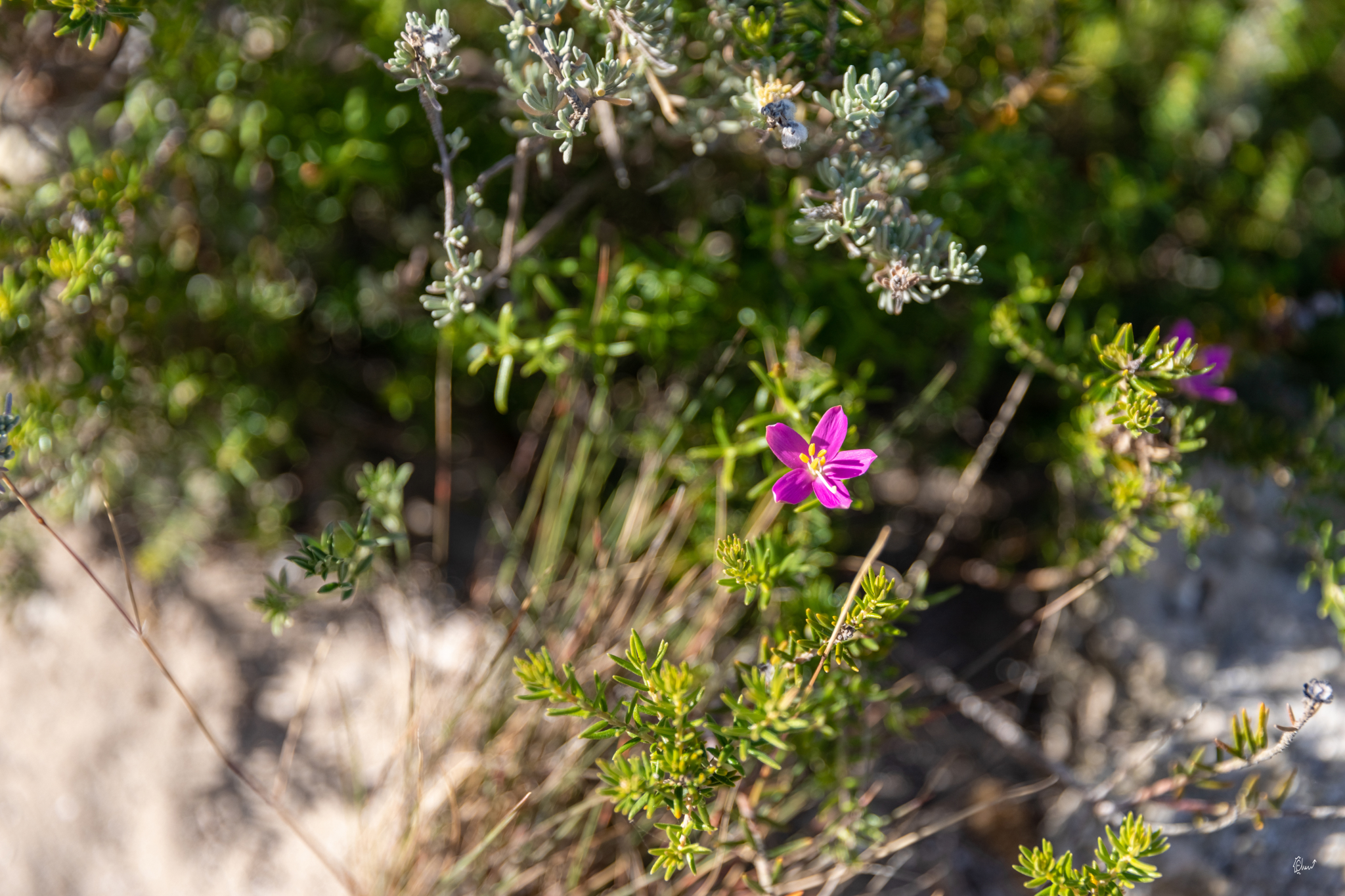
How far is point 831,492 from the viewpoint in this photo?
161cm

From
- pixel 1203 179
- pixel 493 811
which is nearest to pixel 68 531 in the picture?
pixel 493 811

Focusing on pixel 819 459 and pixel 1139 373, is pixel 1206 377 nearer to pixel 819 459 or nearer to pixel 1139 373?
pixel 1139 373

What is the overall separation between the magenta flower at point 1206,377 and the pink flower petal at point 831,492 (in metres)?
0.83

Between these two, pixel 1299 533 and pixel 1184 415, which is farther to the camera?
pixel 1299 533

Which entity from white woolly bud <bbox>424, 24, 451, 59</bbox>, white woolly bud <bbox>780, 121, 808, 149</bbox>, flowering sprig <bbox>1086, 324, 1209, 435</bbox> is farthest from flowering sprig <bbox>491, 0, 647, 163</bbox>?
flowering sprig <bbox>1086, 324, 1209, 435</bbox>

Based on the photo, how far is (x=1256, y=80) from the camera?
2947 millimetres

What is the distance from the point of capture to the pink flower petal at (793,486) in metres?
1.61

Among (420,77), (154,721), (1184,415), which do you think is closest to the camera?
(420,77)

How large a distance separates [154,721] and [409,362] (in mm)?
1286

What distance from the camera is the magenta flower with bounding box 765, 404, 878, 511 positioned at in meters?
1.63

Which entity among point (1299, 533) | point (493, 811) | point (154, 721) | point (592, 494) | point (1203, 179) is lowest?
point (154, 721)

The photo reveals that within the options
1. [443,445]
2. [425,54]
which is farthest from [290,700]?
[425,54]

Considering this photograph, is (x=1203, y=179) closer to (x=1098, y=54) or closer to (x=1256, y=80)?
(x=1256, y=80)

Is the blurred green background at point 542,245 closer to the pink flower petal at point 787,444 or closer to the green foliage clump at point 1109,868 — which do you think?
the pink flower petal at point 787,444
